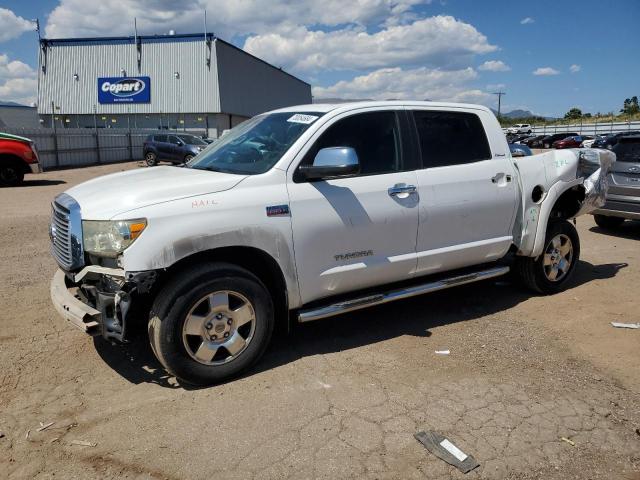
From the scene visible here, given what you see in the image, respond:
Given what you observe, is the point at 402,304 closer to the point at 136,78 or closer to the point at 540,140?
the point at 136,78

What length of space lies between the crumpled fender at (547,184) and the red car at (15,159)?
50.5 ft

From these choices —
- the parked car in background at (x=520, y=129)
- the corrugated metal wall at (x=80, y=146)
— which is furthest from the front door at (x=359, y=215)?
the parked car in background at (x=520, y=129)

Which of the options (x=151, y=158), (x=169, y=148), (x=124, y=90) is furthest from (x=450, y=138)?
(x=124, y=90)

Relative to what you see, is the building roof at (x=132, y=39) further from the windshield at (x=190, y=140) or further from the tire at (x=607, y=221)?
the tire at (x=607, y=221)

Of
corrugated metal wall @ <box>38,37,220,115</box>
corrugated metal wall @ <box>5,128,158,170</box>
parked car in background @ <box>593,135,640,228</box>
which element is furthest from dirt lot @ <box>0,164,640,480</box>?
corrugated metal wall @ <box>38,37,220,115</box>

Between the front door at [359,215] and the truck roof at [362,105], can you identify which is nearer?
the front door at [359,215]

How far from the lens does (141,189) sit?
12.2 feet

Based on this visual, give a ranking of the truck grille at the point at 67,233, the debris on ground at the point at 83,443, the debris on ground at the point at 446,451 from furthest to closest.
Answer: the truck grille at the point at 67,233 → the debris on ground at the point at 83,443 → the debris on ground at the point at 446,451

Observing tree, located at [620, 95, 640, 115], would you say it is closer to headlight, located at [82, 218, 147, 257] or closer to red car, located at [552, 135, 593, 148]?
red car, located at [552, 135, 593, 148]

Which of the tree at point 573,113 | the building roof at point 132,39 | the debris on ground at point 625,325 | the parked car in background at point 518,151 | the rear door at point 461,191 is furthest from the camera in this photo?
the tree at point 573,113

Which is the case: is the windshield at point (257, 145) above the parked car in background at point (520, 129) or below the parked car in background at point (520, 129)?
below

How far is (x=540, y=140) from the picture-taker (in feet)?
163

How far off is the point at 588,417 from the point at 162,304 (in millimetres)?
2808

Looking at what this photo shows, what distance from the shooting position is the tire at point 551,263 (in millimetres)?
5676
